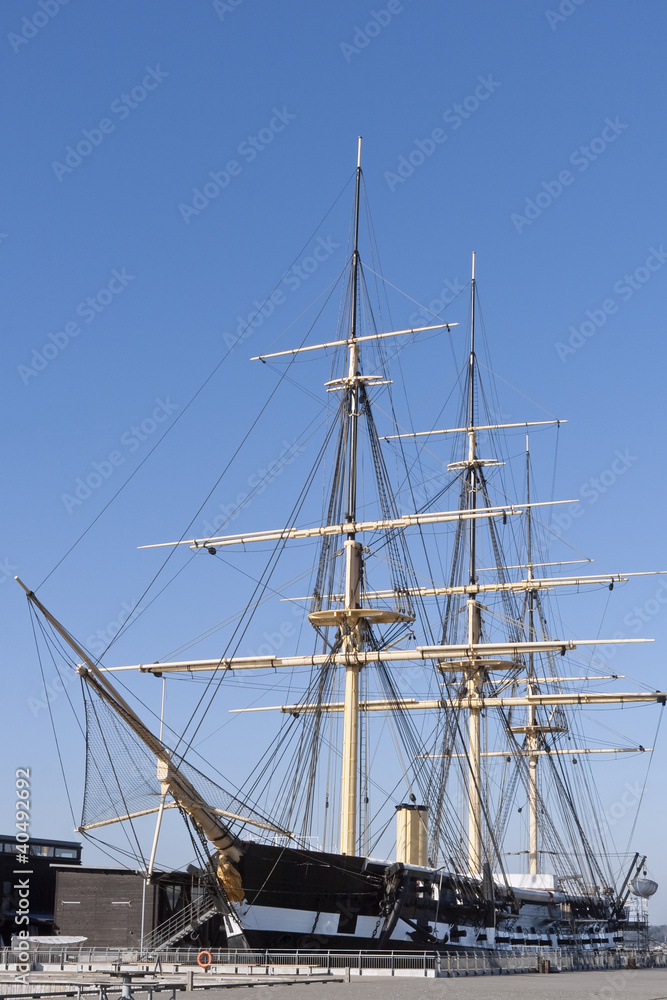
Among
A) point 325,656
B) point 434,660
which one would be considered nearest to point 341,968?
point 325,656

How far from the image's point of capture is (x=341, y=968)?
3503 cm

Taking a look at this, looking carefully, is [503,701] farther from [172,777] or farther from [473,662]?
[172,777]

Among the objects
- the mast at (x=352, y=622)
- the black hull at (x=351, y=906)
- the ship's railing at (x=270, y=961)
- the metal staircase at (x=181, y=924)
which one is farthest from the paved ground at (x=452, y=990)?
the mast at (x=352, y=622)

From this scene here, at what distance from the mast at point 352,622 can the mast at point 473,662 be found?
27.8ft

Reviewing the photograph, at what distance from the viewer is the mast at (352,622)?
43688 mm

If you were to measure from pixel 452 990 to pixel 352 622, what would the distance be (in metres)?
20.5

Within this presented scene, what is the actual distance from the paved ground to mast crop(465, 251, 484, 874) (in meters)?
20.9

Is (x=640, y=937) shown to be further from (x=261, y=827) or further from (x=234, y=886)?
Answer: (x=234, y=886)

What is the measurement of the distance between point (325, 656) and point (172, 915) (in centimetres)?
1197

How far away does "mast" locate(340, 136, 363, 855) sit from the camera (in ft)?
143

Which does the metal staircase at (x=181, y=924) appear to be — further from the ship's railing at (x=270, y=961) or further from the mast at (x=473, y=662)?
the mast at (x=473, y=662)

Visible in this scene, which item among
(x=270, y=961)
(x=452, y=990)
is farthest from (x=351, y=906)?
(x=452, y=990)

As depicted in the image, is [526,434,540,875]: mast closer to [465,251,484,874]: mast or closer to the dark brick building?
[465,251,484,874]: mast

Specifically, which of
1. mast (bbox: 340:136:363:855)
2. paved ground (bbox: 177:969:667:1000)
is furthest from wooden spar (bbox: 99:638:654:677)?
paved ground (bbox: 177:969:667:1000)
